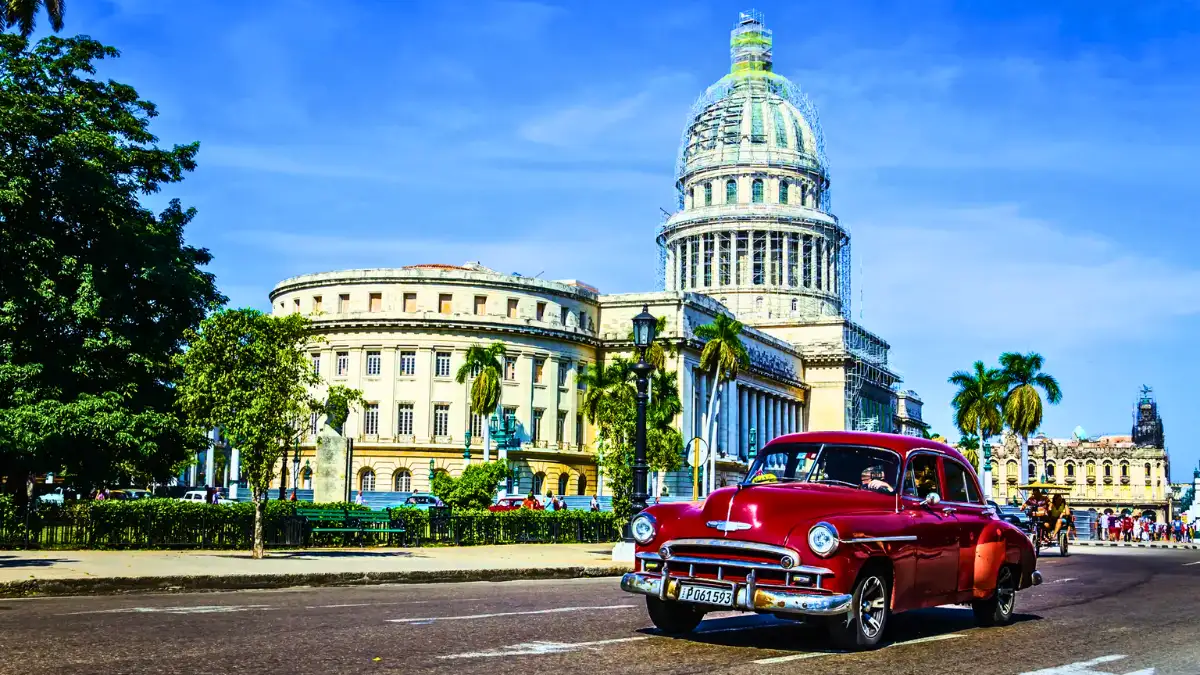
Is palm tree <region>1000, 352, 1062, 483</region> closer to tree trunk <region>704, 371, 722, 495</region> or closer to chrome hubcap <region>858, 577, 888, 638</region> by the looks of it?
tree trunk <region>704, 371, 722, 495</region>

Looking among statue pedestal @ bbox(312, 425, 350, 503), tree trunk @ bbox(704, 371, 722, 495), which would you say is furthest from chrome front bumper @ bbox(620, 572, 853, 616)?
tree trunk @ bbox(704, 371, 722, 495)

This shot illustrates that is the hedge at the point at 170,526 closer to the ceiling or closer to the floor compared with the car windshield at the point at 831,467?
closer to the floor

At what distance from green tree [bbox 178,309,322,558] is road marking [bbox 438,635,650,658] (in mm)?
15271

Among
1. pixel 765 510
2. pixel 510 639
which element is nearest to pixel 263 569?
pixel 510 639

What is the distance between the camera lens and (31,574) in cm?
1689

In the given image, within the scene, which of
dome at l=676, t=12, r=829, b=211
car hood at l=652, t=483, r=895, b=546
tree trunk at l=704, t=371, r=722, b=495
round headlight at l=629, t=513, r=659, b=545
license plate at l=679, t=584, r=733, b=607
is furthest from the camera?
dome at l=676, t=12, r=829, b=211

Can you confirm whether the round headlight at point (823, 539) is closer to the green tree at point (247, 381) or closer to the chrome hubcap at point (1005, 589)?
the chrome hubcap at point (1005, 589)

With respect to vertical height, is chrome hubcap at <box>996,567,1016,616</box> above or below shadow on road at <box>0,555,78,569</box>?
above

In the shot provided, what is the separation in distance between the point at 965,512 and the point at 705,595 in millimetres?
3346

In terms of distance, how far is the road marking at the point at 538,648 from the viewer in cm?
916

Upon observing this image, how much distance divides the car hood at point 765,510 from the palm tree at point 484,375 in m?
60.1

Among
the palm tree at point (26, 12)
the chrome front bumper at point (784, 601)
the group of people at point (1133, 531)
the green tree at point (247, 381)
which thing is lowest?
the group of people at point (1133, 531)

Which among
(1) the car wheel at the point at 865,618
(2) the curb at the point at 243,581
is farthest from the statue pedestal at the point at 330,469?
(1) the car wheel at the point at 865,618

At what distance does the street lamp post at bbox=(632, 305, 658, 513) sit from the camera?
24875 mm
